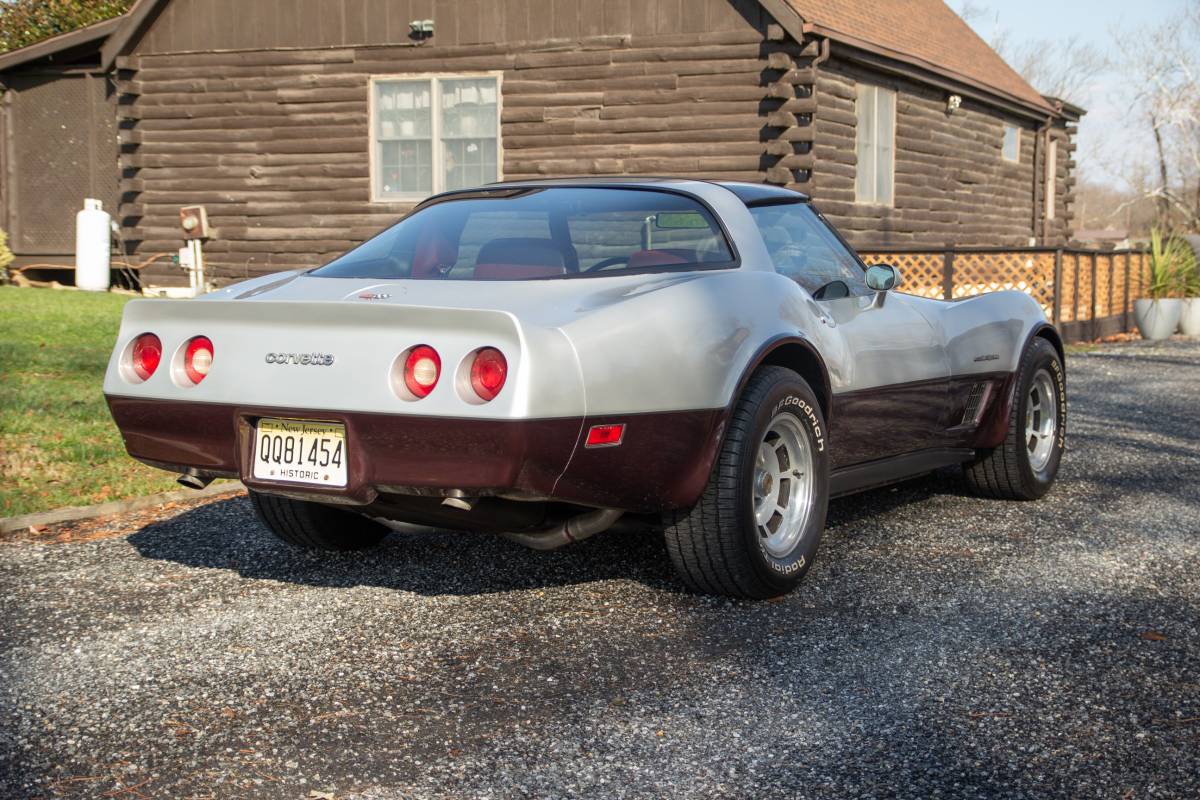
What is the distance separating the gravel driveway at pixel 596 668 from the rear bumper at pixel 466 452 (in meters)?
0.48

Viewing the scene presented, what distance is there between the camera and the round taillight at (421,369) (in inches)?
148

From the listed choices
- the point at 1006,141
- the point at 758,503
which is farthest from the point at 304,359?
the point at 1006,141

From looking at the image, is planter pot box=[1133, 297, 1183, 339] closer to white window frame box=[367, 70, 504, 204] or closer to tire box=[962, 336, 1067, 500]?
white window frame box=[367, 70, 504, 204]

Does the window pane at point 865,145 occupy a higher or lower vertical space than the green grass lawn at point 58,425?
higher

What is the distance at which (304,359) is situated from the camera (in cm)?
397

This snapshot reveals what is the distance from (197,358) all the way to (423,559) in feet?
4.56

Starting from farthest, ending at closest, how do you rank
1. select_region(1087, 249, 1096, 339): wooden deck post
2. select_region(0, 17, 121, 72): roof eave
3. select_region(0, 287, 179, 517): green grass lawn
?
1. select_region(0, 17, 121, 72): roof eave
2. select_region(1087, 249, 1096, 339): wooden deck post
3. select_region(0, 287, 179, 517): green grass lawn

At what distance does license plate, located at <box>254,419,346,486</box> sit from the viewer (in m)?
3.94

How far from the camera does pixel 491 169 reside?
1722 centimetres

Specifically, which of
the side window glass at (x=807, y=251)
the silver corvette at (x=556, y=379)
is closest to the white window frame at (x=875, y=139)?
the side window glass at (x=807, y=251)

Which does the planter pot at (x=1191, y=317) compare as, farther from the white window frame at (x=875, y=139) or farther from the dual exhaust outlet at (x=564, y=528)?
the dual exhaust outlet at (x=564, y=528)

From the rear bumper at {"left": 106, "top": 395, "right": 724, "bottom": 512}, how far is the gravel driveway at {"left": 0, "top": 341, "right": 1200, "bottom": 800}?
48 cm

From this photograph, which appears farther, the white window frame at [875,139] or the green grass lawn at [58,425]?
the white window frame at [875,139]

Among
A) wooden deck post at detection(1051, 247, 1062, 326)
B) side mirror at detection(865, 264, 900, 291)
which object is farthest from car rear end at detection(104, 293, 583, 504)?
wooden deck post at detection(1051, 247, 1062, 326)
